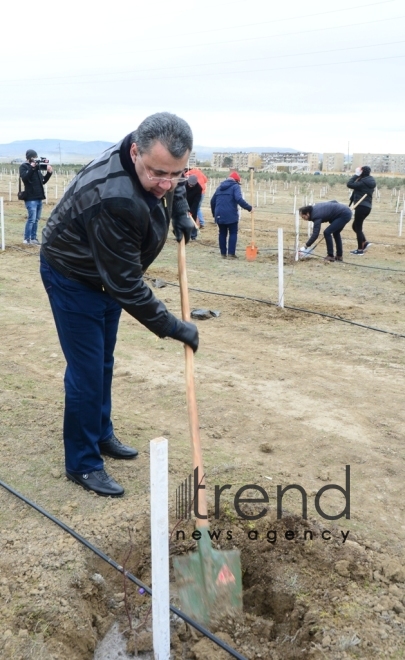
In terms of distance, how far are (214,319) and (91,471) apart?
4.19 metres

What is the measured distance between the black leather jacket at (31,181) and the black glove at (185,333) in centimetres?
963

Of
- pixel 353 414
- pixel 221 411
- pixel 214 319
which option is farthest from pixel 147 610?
pixel 214 319

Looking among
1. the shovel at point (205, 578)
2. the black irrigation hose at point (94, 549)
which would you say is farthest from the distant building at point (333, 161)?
the shovel at point (205, 578)

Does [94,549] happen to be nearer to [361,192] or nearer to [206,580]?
[206,580]

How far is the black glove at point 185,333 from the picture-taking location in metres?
3.05

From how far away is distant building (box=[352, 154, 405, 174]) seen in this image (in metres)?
97.5

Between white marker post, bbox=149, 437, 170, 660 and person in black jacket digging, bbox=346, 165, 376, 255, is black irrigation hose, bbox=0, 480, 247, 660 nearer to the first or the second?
white marker post, bbox=149, 437, 170, 660

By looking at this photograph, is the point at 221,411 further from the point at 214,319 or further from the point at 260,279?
Answer: the point at 260,279

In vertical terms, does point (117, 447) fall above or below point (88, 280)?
below

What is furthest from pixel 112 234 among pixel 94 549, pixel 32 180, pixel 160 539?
pixel 32 180

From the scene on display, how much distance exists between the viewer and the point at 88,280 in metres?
3.15

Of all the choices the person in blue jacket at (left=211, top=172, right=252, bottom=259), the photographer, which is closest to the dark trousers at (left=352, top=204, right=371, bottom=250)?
the person in blue jacket at (left=211, top=172, right=252, bottom=259)

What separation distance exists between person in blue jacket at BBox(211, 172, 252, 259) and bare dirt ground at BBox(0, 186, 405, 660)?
171 inches

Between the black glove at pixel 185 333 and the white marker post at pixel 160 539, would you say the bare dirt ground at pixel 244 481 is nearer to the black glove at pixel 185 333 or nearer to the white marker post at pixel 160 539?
the white marker post at pixel 160 539
